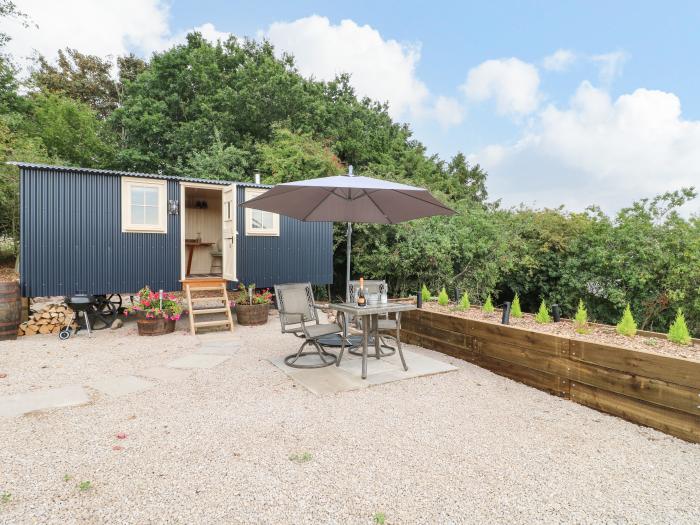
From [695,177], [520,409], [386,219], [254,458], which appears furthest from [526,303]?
[254,458]

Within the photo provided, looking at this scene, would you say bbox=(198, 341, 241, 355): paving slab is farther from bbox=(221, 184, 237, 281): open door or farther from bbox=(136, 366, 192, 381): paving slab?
bbox=(221, 184, 237, 281): open door

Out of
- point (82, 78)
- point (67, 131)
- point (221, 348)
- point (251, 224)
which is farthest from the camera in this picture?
point (82, 78)

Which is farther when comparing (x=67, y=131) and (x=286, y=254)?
(x=67, y=131)

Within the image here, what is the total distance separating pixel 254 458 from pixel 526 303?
11.4 meters

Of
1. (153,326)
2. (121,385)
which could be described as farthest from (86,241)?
(121,385)

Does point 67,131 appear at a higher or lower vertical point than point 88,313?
higher

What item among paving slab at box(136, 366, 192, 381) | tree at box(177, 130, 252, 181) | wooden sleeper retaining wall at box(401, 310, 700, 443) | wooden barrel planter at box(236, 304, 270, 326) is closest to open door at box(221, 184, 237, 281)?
wooden barrel planter at box(236, 304, 270, 326)

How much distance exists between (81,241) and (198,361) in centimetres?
317

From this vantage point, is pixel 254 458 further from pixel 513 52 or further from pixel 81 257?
pixel 513 52

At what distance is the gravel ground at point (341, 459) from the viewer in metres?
1.84

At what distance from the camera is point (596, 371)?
120 inches

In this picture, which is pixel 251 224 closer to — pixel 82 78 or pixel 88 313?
pixel 88 313

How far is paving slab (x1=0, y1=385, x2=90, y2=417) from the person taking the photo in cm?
299

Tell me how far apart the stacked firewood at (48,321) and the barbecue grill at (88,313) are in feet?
Answer: 0.39
